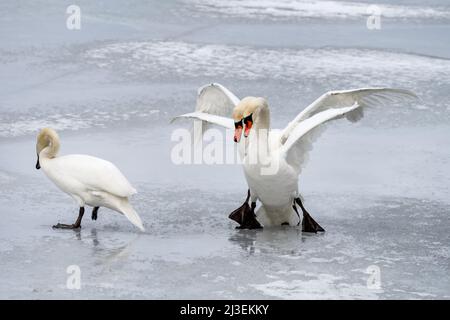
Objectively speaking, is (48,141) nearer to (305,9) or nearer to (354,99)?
(354,99)

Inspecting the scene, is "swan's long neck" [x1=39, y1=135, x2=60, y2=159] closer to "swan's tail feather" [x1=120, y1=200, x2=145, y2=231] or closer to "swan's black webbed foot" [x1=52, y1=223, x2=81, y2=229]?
"swan's black webbed foot" [x1=52, y1=223, x2=81, y2=229]

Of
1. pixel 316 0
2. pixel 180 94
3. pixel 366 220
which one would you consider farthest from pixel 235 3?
pixel 366 220

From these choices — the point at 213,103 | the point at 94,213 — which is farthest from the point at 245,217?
the point at 213,103

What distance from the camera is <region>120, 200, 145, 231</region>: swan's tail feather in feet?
25.7

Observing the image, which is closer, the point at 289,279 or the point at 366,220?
the point at 289,279

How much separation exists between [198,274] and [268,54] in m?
6.43

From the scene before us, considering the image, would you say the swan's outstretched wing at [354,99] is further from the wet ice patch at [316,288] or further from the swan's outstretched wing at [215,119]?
the wet ice patch at [316,288]

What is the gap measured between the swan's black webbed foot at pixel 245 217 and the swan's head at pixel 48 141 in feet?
4.23

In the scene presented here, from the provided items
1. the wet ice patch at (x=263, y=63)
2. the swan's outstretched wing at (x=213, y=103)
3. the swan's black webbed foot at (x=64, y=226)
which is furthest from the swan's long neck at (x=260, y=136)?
the wet ice patch at (x=263, y=63)

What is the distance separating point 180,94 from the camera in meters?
11.6

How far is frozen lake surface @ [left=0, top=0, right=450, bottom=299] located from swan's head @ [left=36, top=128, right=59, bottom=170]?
420 mm

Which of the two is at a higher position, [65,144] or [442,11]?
[442,11]

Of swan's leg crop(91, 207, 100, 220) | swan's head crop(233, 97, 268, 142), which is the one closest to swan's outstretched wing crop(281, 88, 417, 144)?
swan's head crop(233, 97, 268, 142)
